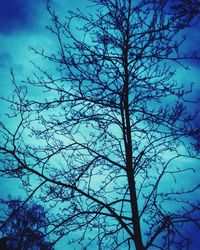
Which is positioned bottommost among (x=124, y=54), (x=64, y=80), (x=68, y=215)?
(x=68, y=215)

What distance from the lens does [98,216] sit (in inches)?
217

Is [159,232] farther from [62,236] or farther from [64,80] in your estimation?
[64,80]

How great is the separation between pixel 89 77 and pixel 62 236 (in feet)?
9.18

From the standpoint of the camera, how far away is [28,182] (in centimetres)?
484

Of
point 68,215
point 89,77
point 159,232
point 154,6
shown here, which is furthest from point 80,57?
point 159,232

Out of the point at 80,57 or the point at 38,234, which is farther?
the point at 80,57

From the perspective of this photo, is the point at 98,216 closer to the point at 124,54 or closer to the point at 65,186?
the point at 65,186

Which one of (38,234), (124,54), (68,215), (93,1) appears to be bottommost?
(38,234)

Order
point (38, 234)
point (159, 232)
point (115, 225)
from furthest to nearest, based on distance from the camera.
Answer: point (115, 225), point (159, 232), point (38, 234)

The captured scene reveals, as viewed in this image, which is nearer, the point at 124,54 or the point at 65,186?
the point at 65,186

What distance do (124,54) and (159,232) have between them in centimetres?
322

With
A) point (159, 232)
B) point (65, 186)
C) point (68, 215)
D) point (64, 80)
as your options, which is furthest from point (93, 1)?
point (159, 232)

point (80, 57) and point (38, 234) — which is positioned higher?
point (80, 57)

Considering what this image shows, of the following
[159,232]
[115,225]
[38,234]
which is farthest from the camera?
[115,225]
